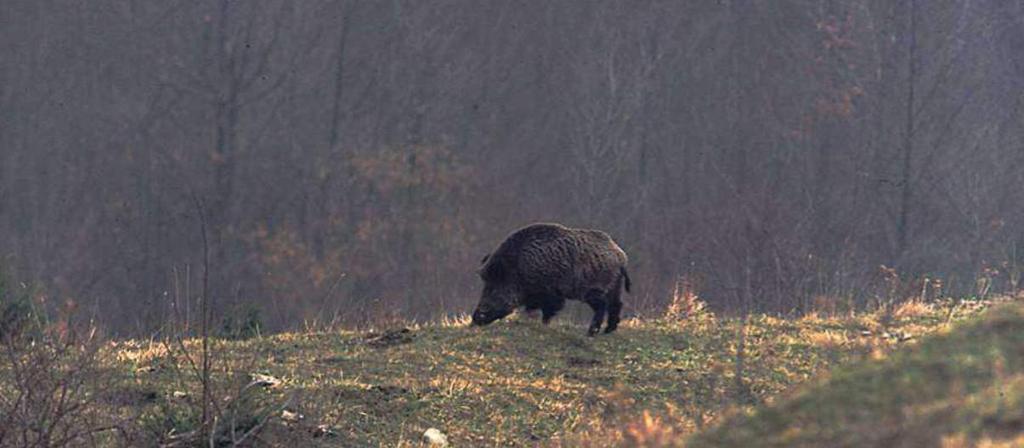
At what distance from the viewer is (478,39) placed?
159 ft

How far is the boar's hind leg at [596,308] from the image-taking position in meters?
11.7

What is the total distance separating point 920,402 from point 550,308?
31.2 ft

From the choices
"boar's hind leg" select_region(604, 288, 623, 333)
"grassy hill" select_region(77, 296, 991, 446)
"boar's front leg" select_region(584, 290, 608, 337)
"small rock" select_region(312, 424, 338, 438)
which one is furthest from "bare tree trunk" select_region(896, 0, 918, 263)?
"small rock" select_region(312, 424, 338, 438)

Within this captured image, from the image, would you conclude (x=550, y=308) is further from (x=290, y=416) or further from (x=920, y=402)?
(x=920, y=402)

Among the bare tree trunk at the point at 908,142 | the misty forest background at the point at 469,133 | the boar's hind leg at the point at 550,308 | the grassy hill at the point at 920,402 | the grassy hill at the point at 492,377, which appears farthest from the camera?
the misty forest background at the point at 469,133

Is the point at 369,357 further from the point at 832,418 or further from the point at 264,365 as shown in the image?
the point at 832,418

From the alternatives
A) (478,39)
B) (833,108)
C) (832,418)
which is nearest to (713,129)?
(833,108)

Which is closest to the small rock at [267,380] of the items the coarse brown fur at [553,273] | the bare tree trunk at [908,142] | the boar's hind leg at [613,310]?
the coarse brown fur at [553,273]

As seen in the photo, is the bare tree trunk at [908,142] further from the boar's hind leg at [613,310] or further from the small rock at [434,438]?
the small rock at [434,438]

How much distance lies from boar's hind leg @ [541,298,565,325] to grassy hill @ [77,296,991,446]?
119mm

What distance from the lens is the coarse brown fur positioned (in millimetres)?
11930

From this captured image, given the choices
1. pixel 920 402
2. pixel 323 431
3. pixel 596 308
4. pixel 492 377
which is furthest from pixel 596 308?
pixel 920 402

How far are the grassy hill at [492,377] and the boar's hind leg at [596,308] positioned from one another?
0.51 ft

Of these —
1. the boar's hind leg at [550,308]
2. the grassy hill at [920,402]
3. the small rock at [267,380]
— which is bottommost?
the boar's hind leg at [550,308]
